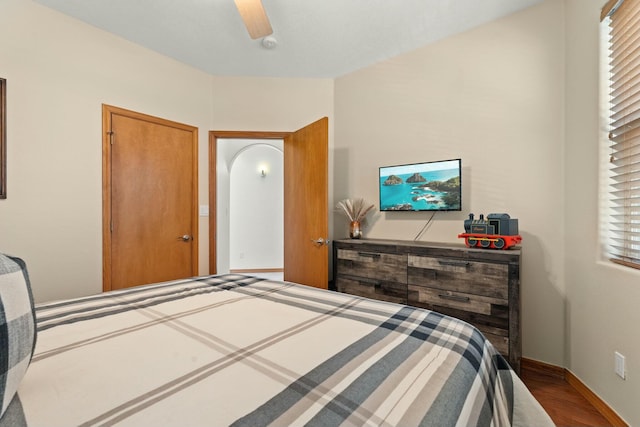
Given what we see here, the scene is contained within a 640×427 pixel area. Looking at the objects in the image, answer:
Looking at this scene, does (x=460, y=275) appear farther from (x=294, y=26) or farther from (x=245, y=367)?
(x=294, y=26)

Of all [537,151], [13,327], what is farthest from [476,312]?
[13,327]

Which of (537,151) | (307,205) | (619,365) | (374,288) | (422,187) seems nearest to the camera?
(619,365)

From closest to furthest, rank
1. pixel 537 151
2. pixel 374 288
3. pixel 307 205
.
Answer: pixel 537 151 → pixel 374 288 → pixel 307 205

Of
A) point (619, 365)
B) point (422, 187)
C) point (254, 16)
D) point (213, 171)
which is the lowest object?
point (619, 365)

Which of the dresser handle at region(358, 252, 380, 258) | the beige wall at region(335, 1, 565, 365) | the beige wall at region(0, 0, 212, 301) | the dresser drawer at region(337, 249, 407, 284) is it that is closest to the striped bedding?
the dresser drawer at region(337, 249, 407, 284)

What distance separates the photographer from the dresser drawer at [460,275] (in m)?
1.92

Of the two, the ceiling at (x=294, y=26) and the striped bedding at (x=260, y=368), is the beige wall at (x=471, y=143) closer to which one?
the ceiling at (x=294, y=26)

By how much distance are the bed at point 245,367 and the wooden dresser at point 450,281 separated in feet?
3.47

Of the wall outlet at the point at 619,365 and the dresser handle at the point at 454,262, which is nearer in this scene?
the wall outlet at the point at 619,365

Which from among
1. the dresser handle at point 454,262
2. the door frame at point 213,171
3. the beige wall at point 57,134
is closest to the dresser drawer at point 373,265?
the dresser handle at point 454,262

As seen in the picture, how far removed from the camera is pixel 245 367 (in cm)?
69

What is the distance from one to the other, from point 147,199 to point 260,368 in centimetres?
270

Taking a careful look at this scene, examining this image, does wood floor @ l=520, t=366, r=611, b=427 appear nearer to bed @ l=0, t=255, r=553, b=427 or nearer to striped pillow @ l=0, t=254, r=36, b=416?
bed @ l=0, t=255, r=553, b=427

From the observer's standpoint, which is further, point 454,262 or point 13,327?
point 454,262
